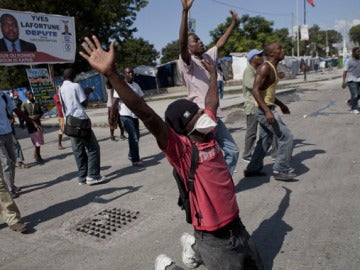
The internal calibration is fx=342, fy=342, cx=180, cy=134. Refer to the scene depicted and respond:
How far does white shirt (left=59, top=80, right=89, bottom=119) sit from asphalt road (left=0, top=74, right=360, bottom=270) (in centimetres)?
119

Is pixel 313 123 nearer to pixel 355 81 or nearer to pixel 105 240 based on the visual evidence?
pixel 355 81

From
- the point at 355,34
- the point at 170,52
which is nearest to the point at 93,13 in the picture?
the point at 170,52

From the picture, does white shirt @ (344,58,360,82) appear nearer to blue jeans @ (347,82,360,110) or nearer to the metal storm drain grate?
blue jeans @ (347,82,360,110)

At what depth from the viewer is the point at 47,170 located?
22.8ft

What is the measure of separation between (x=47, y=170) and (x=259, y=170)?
434cm

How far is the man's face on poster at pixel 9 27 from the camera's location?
45.1 feet

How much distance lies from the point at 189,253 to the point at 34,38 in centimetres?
1455

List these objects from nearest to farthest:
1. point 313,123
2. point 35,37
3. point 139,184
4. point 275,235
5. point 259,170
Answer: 1. point 275,235
2. point 259,170
3. point 139,184
4. point 313,123
5. point 35,37

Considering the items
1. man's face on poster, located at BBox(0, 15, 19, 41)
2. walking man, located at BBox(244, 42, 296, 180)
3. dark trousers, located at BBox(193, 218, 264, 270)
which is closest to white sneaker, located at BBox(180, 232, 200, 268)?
dark trousers, located at BBox(193, 218, 264, 270)

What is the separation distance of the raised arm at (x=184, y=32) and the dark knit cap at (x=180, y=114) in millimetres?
1251

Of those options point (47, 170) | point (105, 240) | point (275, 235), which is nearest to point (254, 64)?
point (275, 235)

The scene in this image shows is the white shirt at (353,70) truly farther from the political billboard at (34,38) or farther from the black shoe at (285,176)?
the political billboard at (34,38)

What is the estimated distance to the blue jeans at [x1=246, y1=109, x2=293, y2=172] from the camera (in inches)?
177

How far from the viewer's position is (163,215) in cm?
398
